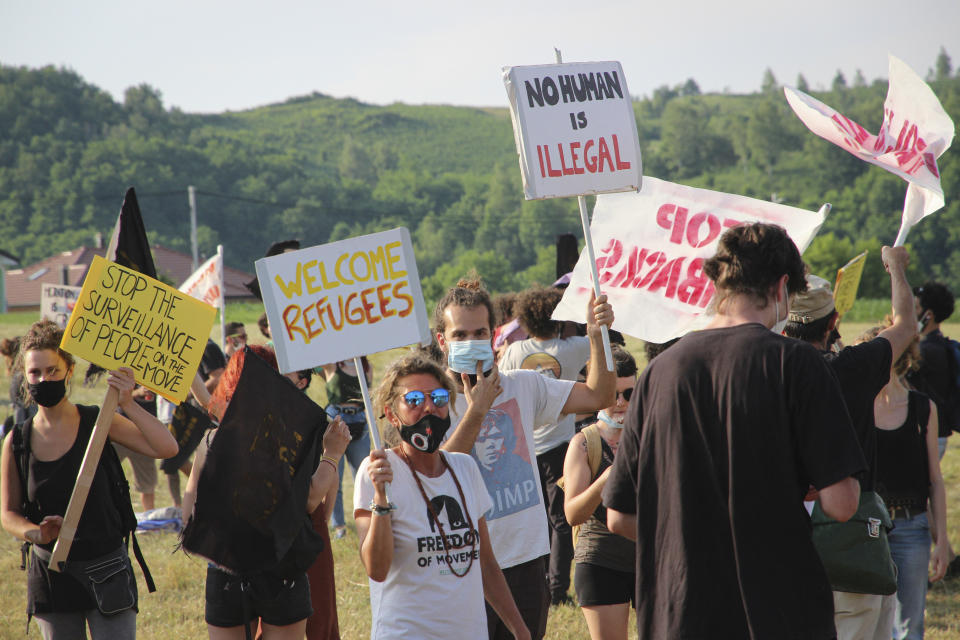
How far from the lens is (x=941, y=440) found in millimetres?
7633

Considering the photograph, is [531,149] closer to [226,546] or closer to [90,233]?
[226,546]

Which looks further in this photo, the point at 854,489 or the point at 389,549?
the point at 389,549

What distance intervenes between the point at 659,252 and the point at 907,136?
4.56 ft

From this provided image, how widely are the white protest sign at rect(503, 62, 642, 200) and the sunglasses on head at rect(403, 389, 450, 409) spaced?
4.39 ft

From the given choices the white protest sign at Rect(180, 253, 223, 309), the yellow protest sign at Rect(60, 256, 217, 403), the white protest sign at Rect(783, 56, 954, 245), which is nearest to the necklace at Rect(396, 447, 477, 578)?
the yellow protest sign at Rect(60, 256, 217, 403)

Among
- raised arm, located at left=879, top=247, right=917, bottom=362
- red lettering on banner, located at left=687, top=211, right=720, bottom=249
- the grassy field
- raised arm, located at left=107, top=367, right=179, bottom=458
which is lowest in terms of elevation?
the grassy field

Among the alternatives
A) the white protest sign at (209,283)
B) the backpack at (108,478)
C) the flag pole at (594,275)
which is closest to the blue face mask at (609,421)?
the flag pole at (594,275)

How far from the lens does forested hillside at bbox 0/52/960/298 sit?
8331cm

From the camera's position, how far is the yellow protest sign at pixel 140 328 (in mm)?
4020

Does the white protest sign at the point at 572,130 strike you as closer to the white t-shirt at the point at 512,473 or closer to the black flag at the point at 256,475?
the white t-shirt at the point at 512,473

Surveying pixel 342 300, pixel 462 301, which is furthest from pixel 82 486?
pixel 462 301

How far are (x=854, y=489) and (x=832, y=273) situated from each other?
71.3 m

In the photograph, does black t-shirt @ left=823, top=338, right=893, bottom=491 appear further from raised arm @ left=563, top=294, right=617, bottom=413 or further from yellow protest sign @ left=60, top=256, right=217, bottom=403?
yellow protest sign @ left=60, top=256, right=217, bottom=403

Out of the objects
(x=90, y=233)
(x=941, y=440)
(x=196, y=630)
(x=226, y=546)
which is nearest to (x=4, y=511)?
(x=226, y=546)
